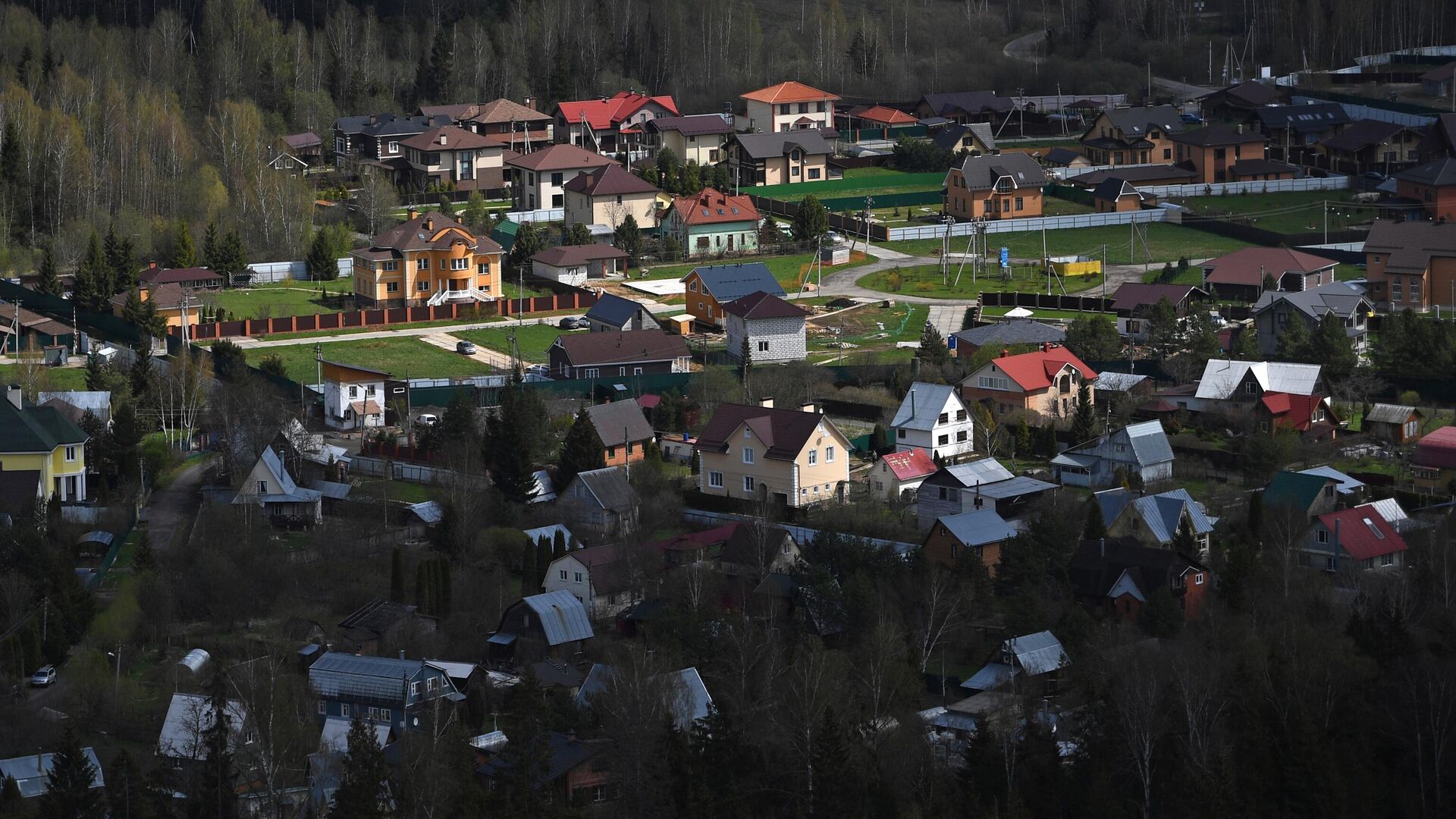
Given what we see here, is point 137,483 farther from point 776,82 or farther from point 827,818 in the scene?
point 776,82

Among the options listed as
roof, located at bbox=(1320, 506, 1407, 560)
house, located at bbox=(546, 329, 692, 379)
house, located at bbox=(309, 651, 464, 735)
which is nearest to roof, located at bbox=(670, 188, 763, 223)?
house, located at bbox=(546, 329, 692, 379)

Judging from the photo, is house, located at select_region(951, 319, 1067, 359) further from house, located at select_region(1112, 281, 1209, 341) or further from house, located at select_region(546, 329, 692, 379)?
house, located at select_region(546, 329, 692, 379)

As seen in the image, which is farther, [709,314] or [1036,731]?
[709,314]

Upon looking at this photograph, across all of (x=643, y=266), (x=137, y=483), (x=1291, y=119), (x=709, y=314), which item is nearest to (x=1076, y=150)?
(x=1291, y=119)

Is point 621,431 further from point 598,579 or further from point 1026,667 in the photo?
point 1026,667

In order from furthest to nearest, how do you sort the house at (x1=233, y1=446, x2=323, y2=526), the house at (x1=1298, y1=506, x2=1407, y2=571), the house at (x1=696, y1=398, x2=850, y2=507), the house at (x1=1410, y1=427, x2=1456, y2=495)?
the house at (x1=696, y1=398, x2=850, y2=507), the house at (x1=233, y1=446, x2=323, y2=526), the house at (x1=1410, y1=427, x2=1456, y2=495), the house at (x1=1298, y1=506, x2=1407, y2=571)

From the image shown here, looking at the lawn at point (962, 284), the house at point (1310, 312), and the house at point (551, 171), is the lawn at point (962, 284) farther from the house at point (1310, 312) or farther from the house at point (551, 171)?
the house at point (551, 171)

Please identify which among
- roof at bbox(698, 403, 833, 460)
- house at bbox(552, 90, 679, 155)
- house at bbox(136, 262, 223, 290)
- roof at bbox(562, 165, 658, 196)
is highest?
house at bbox(552, 90, 679, 155)

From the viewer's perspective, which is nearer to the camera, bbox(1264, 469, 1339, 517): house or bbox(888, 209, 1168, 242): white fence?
bbox(1264, 469, 1339, 517): house
